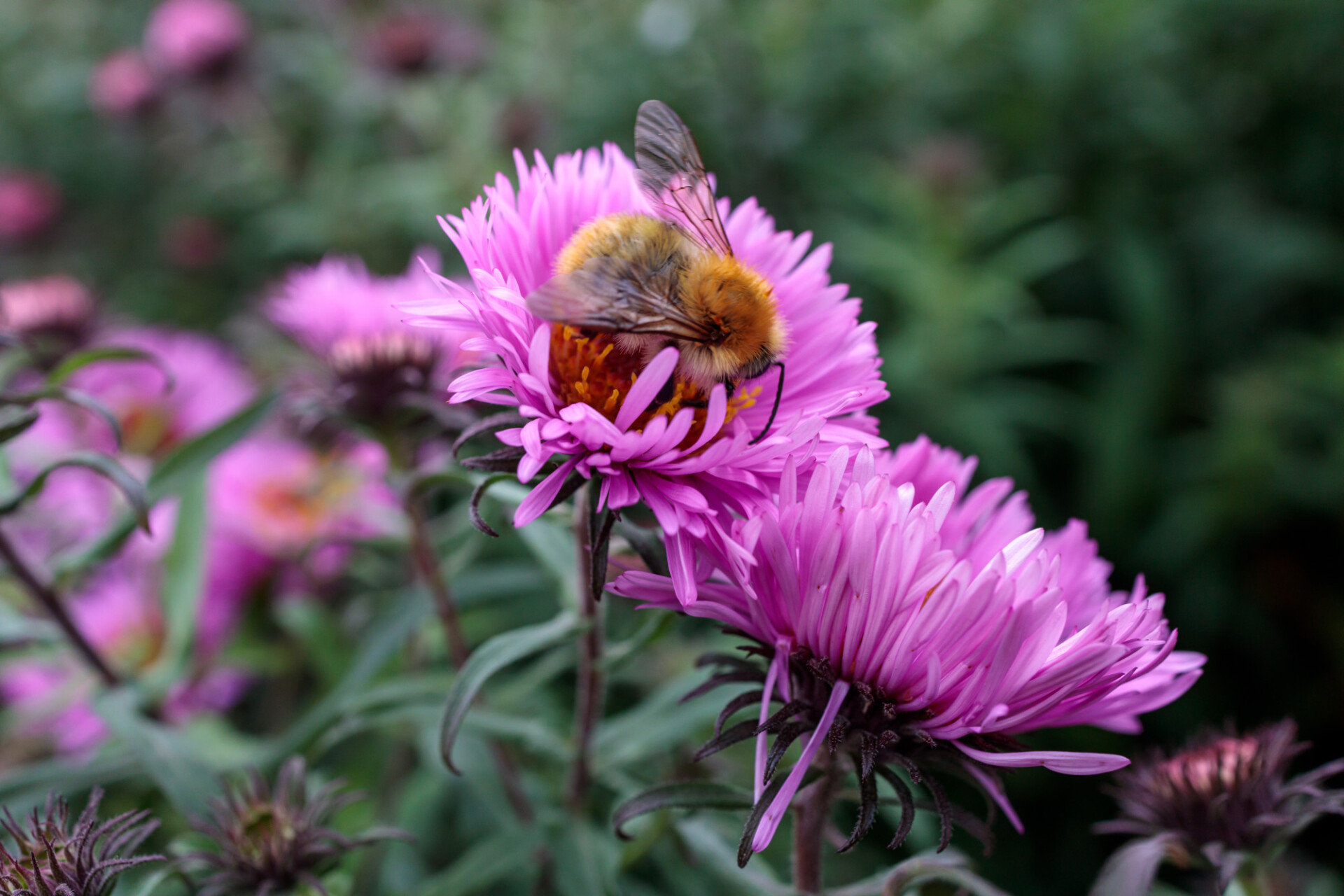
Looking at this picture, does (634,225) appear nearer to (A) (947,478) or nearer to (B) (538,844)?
(A) (947,478)

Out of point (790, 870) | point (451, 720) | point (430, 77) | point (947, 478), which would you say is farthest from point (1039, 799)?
point (430, 77)

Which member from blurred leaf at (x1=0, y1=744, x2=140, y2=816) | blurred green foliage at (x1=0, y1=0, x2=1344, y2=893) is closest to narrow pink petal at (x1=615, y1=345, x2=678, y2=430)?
blurred leaf at (x1=0, y1=744, x2=140, y2=816)

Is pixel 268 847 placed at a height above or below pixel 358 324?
below

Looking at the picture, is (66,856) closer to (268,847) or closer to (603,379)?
(268,847)

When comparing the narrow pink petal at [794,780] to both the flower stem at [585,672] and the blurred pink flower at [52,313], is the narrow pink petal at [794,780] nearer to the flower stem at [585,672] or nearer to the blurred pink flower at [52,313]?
the flower stem at [585,672]

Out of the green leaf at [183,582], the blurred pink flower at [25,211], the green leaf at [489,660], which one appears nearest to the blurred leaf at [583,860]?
the green leaf at [489,660]

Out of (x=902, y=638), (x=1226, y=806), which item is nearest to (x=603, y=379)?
(x=902, y=638)
